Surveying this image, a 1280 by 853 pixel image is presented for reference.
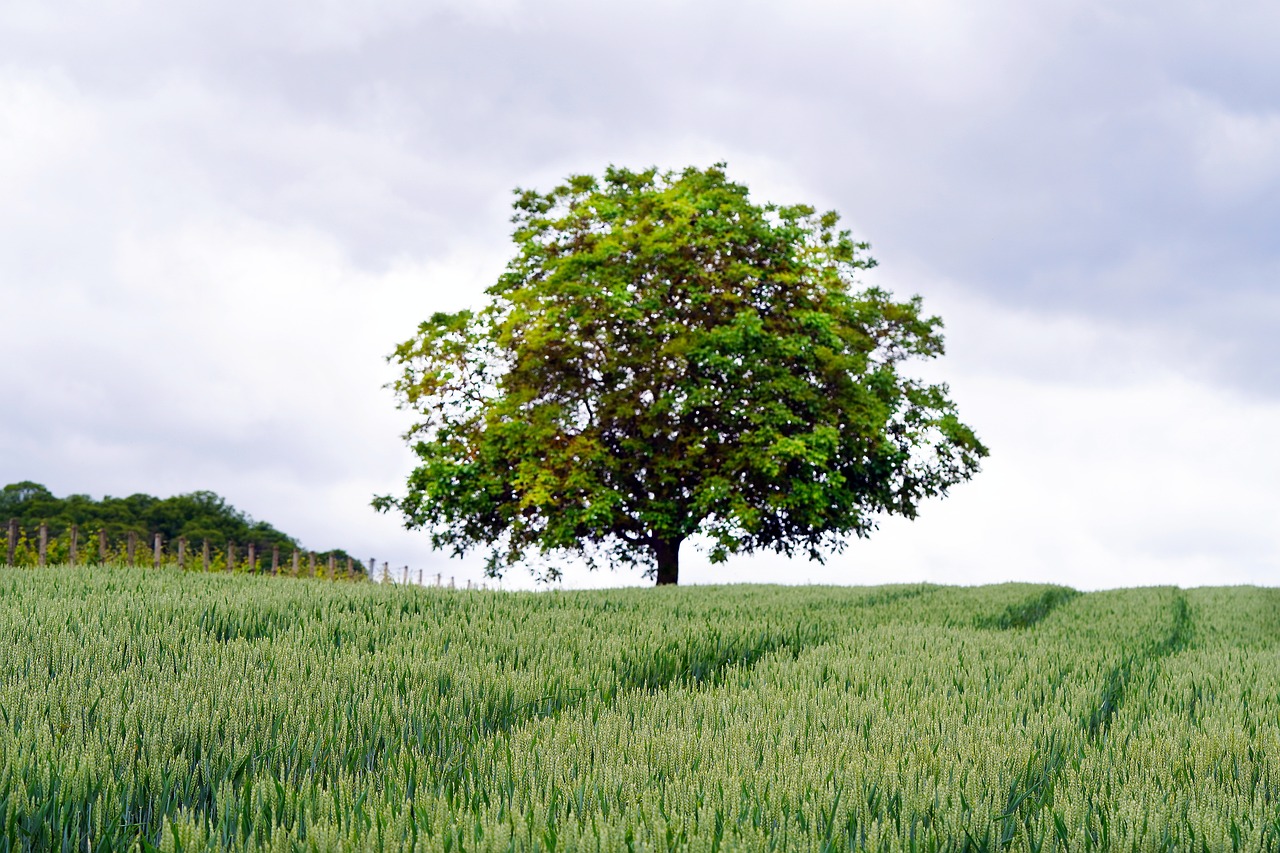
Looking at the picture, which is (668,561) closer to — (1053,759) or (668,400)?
(668,400)

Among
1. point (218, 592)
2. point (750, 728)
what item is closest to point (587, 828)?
point (750, 728)

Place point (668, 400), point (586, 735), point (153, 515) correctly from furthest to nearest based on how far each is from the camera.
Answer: point (153, 515), point (668, 400), point (586, 735)

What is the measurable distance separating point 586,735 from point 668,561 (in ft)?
64.0

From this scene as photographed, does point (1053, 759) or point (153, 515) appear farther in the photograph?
point (153, 515)

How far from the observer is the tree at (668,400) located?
72.1 ft

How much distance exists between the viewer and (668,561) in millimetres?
23594

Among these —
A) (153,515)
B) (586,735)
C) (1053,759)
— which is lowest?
(1053,759)

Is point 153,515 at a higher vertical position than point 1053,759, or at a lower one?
higher

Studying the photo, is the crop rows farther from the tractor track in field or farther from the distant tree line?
the distant tree line

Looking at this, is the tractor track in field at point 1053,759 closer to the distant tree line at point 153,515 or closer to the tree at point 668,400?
the tree at point 668,400

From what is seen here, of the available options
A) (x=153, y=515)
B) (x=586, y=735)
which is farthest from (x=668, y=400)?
(x=153, y=515)

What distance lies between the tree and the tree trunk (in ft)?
0.18

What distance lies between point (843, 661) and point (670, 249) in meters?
16.5

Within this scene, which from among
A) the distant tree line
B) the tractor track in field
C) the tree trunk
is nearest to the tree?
the tree trunk
